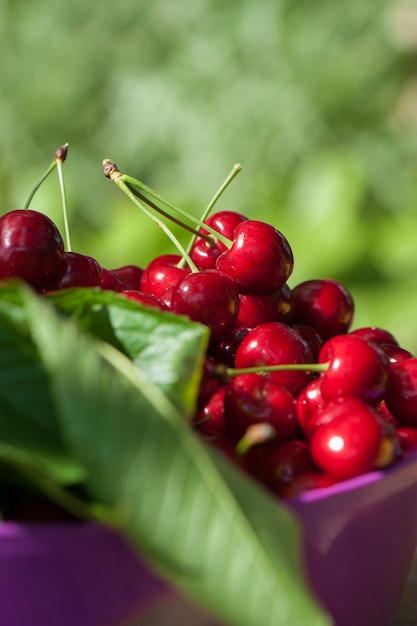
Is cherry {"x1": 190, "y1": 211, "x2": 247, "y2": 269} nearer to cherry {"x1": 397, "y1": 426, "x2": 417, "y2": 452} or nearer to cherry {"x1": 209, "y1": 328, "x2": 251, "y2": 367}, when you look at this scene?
cherry {"x1": 209, "y1": 328, "x2": 251, "y2": 367}

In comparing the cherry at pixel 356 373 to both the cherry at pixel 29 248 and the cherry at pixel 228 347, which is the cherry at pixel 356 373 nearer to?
the cherry at pixel 228 347

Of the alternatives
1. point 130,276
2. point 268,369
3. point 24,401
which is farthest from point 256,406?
point 130,276

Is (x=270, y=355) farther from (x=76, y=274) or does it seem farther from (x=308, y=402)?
(x=76, y=274)

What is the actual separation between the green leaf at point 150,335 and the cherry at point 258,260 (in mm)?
157

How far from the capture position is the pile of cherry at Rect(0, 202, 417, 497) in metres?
0.46

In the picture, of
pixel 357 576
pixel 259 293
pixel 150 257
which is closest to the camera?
pixel 357 576

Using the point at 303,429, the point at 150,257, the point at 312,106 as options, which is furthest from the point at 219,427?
the point at 312,106

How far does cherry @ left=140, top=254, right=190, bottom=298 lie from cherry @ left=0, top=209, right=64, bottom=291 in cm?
9

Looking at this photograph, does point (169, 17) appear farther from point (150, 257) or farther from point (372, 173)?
point (150, 257)

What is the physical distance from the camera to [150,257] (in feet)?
6.45

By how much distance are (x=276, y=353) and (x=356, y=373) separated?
54 mm

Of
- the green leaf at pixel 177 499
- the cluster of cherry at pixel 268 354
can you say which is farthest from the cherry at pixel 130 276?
the green leaf at pixel 177 499

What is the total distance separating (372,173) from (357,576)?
2.13 meters

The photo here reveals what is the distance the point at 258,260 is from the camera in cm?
59
